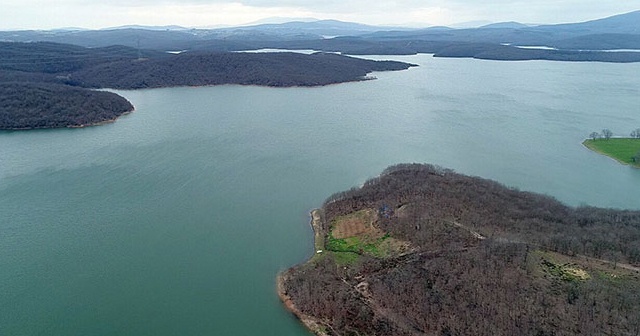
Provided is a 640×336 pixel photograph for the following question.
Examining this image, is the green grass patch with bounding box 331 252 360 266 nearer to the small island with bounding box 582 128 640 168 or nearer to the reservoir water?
the reservoir water

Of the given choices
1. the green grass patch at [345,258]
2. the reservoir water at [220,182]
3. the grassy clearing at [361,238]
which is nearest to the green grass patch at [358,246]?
the grassy clearing at [361,238]

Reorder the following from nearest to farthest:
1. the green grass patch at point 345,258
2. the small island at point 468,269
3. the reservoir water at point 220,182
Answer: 1. the small island at point 468,269
2. the reservoir water at point 220,182
3. the green grass patch at point 345,258

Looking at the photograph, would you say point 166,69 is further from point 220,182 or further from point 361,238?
point 361,238

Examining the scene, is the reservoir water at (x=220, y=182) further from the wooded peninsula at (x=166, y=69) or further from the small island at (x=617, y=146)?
the wooded peninsula at (x=166, y=69)

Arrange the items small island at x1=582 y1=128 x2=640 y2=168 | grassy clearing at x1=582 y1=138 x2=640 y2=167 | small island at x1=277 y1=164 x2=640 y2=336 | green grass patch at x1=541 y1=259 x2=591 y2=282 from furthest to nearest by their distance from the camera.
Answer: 1. grassy clearing at x1=582 y1=138 x2=640 y2=167
2. small island at x1=582 y1=128 x2=640 y2=168
3. green grass patch at x1=541 y1=259 x2=591 y2=282
4. small island at x1=277 y1=164 x2=640 y2=336

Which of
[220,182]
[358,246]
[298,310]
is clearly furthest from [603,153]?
[298,310]

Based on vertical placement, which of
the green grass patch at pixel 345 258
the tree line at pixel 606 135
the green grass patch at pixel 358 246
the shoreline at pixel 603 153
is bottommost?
the green grass patch at pixel 345 258

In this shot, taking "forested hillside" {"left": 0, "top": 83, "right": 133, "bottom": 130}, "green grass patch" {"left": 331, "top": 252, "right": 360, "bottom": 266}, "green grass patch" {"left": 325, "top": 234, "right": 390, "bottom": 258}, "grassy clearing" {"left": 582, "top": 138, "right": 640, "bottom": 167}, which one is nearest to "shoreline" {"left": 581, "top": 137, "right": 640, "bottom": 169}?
"grassy clearing" {"left": 582, "top": 138, "right": 640, "bottom": 167}
